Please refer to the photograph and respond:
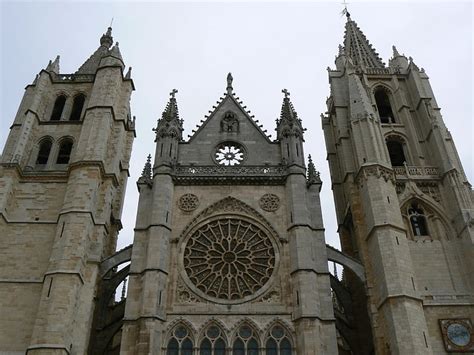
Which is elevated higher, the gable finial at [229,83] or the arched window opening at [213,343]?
the gable finial at [229,83]

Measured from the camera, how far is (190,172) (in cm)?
2152

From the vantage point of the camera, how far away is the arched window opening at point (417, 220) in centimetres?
2106

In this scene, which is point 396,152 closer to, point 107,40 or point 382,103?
point 382,103

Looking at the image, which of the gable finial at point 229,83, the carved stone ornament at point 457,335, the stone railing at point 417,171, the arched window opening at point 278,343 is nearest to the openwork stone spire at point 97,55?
the gable finial at point 229,83

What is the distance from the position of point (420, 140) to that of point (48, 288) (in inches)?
685

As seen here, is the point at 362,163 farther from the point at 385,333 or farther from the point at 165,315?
the point at 165,315

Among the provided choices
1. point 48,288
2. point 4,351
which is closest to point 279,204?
point 48,288

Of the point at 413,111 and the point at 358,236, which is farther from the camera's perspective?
the point at 413,111

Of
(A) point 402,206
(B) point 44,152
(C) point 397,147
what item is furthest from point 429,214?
(B) point 44,152

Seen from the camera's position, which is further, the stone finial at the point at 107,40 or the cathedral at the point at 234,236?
the stone finial at the point at 107,40

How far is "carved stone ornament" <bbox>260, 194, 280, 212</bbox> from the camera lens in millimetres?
20500

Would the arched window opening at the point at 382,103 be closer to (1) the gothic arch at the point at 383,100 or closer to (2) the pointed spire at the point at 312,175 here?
(1) the gothic arch at the point at 383,100

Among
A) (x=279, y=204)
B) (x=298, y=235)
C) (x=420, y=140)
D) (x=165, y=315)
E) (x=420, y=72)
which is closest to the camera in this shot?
(x=165, y=315)

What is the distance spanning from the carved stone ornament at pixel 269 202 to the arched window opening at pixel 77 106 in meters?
11.7
